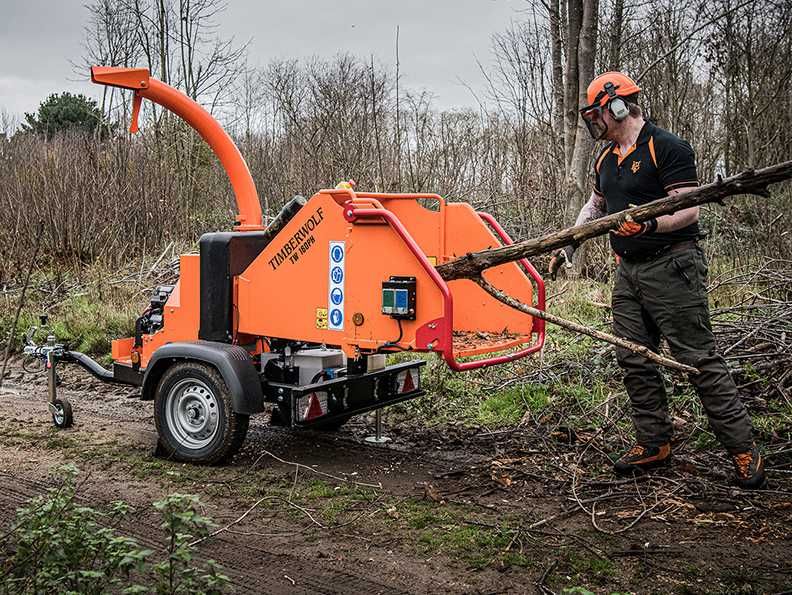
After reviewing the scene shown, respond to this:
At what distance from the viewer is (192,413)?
5.94 meters

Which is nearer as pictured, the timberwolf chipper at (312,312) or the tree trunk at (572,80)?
the timberwolf chipper at (312,312)

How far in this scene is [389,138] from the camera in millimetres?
14828

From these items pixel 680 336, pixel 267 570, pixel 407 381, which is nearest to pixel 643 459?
pixel 680 336

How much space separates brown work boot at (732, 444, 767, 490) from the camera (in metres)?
4.98

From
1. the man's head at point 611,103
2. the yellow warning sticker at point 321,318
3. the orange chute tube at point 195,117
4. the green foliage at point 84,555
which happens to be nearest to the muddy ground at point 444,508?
the green foliage at point 84,555

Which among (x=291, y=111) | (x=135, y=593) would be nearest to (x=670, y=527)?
(x=135, y=593)

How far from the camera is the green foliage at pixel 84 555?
3055 mm

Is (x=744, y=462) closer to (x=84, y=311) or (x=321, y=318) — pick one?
(x=321, y=318)

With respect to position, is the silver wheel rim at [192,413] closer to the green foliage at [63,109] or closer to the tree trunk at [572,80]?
the tree trunk at [572,80]

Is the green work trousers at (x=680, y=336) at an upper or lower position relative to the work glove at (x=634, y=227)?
lower

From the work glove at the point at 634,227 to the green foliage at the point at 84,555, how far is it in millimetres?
2729

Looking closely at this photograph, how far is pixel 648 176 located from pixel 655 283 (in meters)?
0.64

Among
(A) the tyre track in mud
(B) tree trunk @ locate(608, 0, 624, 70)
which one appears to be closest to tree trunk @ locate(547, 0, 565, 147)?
(B) tree trunk @ locate(608, 0, 624, 70)

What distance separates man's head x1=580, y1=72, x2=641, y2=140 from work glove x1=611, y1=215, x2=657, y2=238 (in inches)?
32.0
